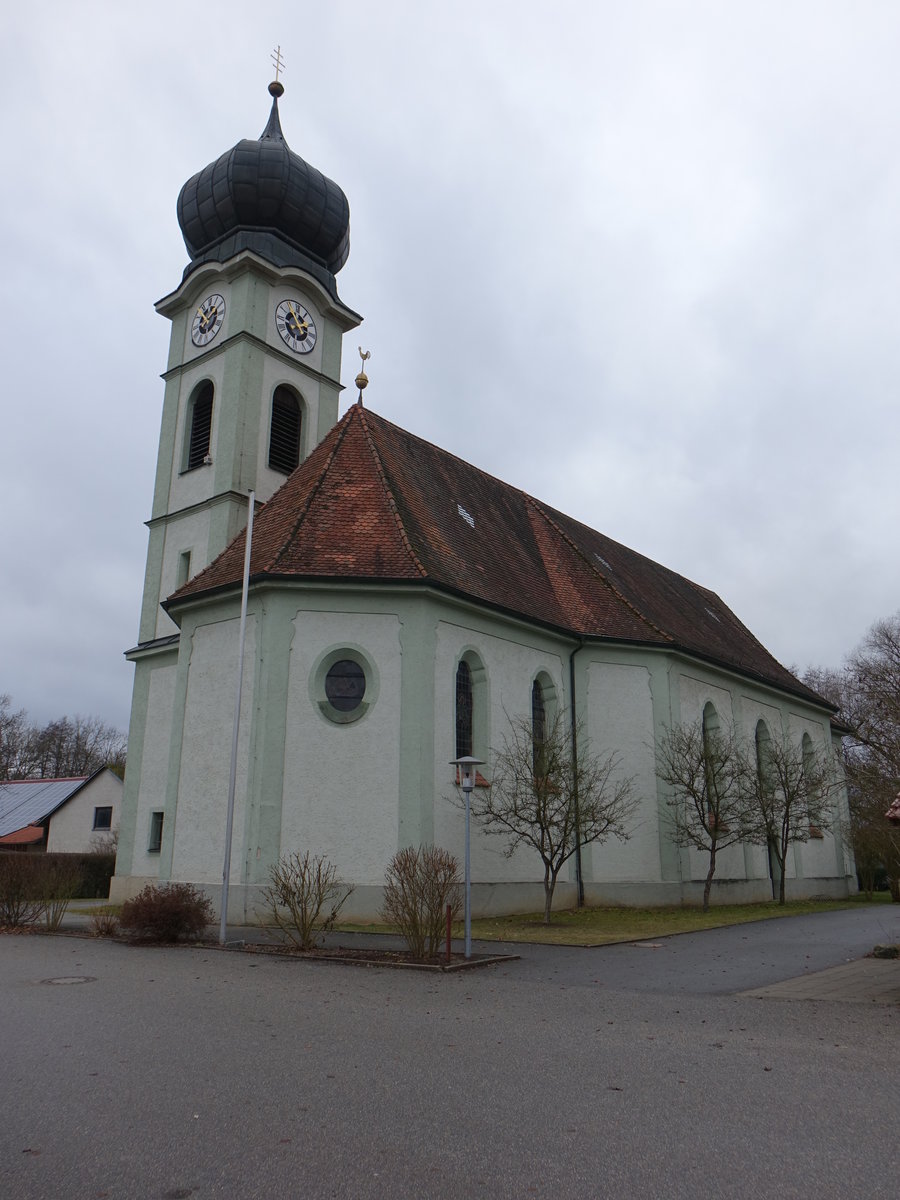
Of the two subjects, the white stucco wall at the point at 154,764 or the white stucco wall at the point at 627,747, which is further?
the white stucco wall at the point at 627,747

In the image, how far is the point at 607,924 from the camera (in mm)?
17500

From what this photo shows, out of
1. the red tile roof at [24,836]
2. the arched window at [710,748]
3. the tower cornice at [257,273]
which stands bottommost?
the red tile roof at [24,836]

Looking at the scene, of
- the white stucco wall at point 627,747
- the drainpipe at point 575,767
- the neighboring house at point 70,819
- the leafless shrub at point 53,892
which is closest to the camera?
the leafless shrub at point 53,892

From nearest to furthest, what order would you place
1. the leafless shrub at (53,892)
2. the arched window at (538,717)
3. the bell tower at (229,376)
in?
the leafless shrub at (53,892)
the arched window at (538,717)
the bell tower at (229,376)

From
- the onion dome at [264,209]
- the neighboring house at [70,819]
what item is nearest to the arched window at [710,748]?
the onion dome at [264,209]

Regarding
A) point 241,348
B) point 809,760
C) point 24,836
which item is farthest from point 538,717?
point 24,836

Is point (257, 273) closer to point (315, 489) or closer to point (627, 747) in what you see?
point (315, 489)

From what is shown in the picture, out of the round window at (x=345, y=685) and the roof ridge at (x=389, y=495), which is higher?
the roof ridge at (x=389, y=495)

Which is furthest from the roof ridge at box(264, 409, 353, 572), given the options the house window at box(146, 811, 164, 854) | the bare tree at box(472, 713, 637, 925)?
the house window at box(146, 811, 164, 854)

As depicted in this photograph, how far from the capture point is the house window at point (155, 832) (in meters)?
21.5

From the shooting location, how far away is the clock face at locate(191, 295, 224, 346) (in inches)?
1014

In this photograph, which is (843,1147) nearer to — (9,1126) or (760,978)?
(9,1126)

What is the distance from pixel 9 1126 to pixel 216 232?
2582cm

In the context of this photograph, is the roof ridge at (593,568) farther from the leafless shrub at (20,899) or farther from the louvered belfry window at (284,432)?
the leafless shrub at (20,899)
